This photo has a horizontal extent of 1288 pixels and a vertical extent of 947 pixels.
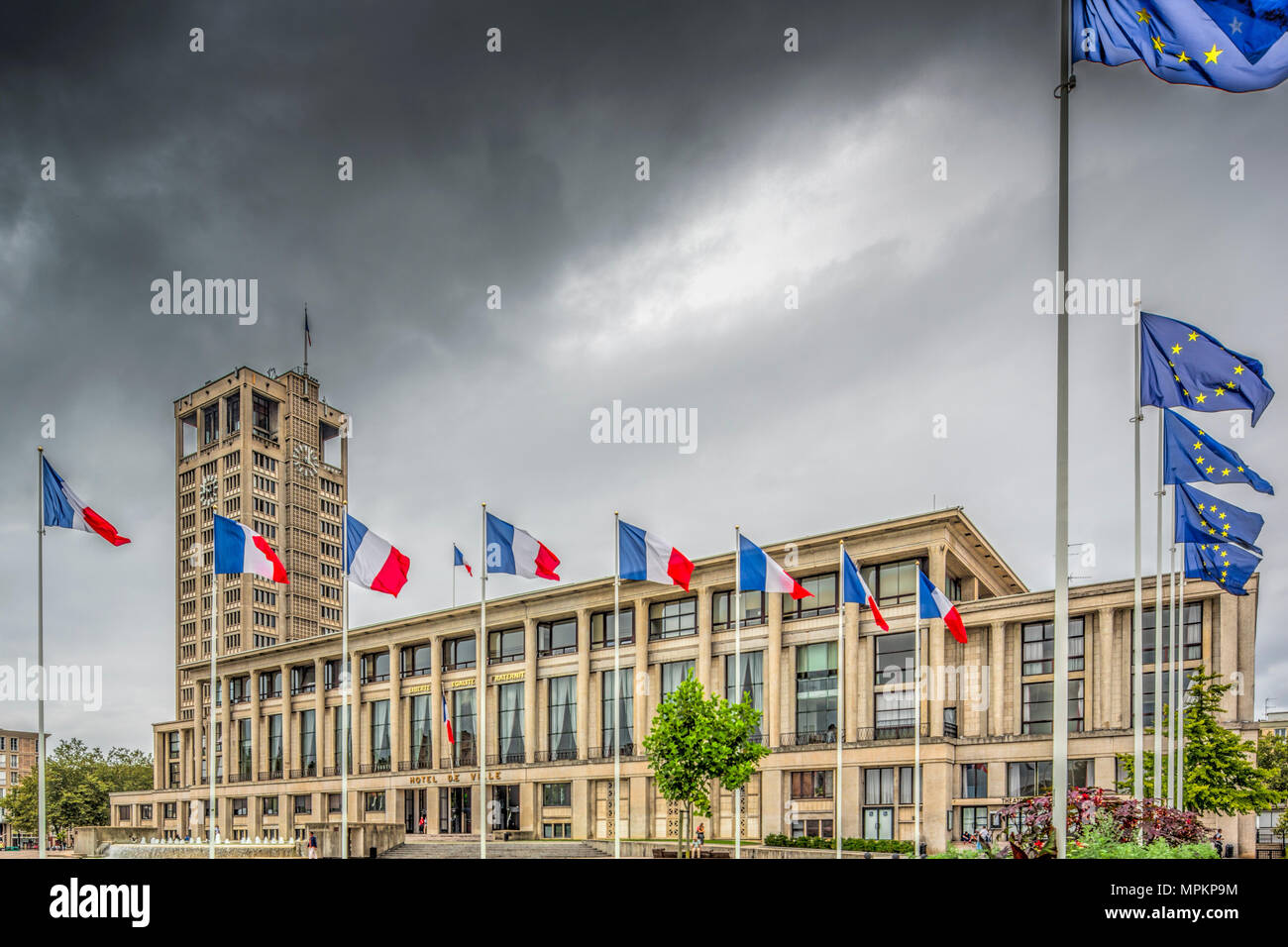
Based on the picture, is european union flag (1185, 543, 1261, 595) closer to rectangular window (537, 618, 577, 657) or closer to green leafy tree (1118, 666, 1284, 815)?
green leafy tree (1118, 666, 1284, 815)

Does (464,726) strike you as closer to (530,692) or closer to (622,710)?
(530,692)

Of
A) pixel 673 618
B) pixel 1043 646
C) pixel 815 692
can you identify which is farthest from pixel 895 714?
pixel 673 618

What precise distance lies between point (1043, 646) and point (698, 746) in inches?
955

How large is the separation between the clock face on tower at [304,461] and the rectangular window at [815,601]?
92.3m

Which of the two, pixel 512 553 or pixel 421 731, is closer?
pixel 512 553

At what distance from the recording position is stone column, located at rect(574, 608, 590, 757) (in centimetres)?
7475

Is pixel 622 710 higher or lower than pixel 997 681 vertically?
lower

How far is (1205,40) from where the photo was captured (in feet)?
54.4

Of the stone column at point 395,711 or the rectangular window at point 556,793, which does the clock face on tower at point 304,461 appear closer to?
the stone column at point 395,711

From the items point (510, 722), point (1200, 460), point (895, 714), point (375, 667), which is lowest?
point (510, 722)

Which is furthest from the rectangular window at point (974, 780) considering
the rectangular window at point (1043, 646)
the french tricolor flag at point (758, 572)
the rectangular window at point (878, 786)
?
the french tricolor flag at point (758, 572)

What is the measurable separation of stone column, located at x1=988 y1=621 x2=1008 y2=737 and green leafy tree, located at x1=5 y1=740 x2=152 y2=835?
305 ft

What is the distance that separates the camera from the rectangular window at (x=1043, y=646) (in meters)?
59.9
